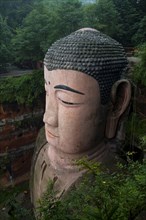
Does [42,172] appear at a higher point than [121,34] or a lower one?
lower

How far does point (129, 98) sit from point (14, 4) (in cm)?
825

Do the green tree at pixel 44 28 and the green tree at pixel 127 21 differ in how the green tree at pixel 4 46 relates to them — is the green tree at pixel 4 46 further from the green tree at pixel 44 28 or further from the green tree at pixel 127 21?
the green tree at pixel 127 21

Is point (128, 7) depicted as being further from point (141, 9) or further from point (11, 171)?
point (11, 171)

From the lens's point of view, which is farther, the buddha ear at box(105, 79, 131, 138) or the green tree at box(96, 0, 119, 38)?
the green tree at box(96, 0, 119, 38)

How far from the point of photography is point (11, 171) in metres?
6.53

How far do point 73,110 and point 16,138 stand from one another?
3584 mm

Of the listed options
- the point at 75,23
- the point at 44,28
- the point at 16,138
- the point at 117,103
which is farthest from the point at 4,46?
the point at 117,103

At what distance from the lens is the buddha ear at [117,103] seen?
340 centimetres

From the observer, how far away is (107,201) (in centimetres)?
187

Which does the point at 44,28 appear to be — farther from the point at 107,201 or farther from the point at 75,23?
the point at 107,201

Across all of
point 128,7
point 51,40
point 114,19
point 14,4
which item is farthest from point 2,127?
point 14,4

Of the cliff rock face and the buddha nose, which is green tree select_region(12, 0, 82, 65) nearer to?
the cliff rock face

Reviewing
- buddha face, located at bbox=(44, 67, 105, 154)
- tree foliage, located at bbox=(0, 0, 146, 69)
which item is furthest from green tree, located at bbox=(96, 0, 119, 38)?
buddha face, located at bbox=(44, 67, 105, 154)

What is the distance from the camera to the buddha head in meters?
3.22
